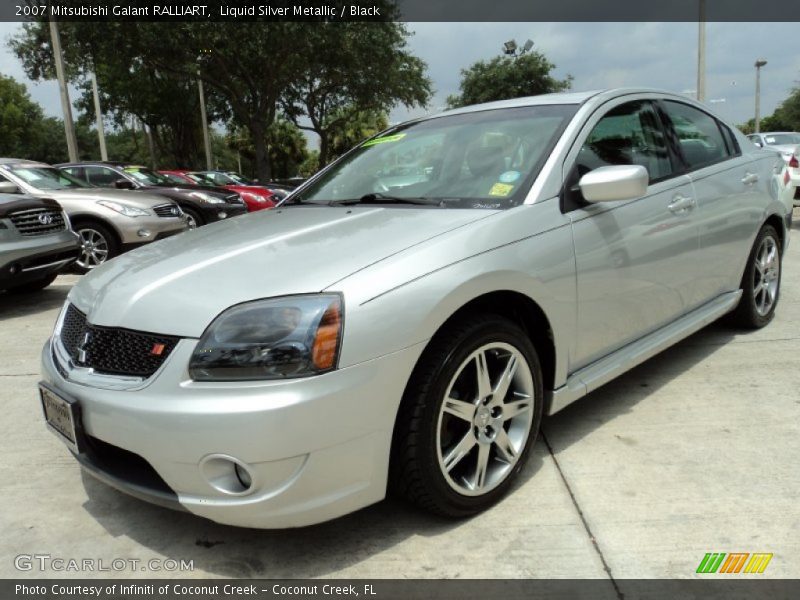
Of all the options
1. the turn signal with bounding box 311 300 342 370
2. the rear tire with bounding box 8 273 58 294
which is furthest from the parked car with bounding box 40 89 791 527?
the rear tire with bounding box 8 273 58 294

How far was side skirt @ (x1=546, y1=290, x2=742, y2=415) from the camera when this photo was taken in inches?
106

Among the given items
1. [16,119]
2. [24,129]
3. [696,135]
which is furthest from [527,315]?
[24,129]

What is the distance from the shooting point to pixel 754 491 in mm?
2445

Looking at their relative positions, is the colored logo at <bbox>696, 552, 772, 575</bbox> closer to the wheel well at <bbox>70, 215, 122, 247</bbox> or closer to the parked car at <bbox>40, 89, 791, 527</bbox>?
the parked car at <bbox>40, 89, 791, 527</bbox>

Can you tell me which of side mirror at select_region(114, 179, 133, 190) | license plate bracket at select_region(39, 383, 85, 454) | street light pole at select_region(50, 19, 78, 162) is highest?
street light pole at select_region(50, 19, 78, 162)

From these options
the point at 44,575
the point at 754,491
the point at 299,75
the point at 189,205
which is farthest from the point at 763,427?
the point at 299,75

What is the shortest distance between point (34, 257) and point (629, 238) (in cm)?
531

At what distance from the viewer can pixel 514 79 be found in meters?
41.7

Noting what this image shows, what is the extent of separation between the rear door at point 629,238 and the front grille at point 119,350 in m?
1.59

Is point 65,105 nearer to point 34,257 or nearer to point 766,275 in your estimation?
point 34,257

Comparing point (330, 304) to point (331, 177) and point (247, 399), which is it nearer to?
point (247, 399)

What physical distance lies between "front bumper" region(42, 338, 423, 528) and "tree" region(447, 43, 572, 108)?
4126cm

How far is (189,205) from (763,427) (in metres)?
9.10

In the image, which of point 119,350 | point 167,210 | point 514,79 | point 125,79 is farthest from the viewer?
point 514,79
